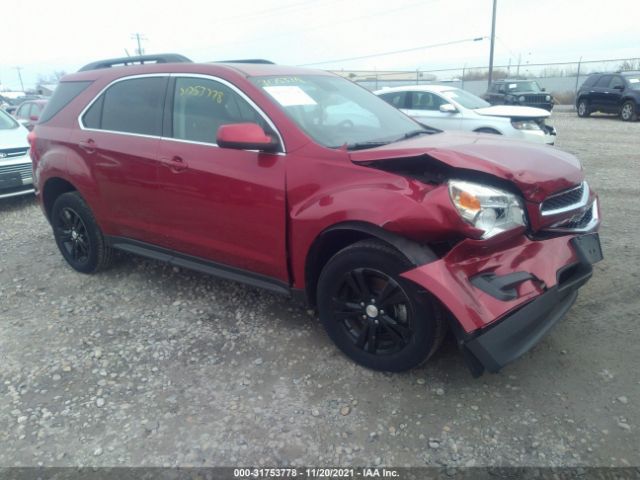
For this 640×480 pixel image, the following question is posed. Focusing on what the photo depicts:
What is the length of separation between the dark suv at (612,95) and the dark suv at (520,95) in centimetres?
138

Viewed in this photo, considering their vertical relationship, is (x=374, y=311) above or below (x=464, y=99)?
below

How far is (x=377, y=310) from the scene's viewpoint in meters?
2.80

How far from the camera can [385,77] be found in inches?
1576

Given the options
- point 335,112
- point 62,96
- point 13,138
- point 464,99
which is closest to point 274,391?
point 335,112

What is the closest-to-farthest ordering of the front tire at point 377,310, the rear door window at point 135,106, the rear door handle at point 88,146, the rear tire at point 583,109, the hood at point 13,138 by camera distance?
the front tire at point 377,310 < the rear door window at point 135,106 < the rear door handle at point 88,146 < the hood at point 13,138 < the rear tire at point 583,109

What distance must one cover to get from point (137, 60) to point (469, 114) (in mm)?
6686

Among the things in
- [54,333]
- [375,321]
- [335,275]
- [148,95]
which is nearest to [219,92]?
[148,95]

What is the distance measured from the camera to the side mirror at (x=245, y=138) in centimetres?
294

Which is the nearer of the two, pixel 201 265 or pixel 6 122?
pixel 201 265

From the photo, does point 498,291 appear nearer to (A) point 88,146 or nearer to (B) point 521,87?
(A) point 88,146

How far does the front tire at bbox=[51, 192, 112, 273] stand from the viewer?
442 centimetres

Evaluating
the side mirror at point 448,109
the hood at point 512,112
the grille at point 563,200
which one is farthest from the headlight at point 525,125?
the grille at point 563,200

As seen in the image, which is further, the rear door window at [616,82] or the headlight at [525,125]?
the rear door window at [616,82]

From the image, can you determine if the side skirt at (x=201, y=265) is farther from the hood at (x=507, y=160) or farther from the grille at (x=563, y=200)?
the grille at (x=563, y=200)
